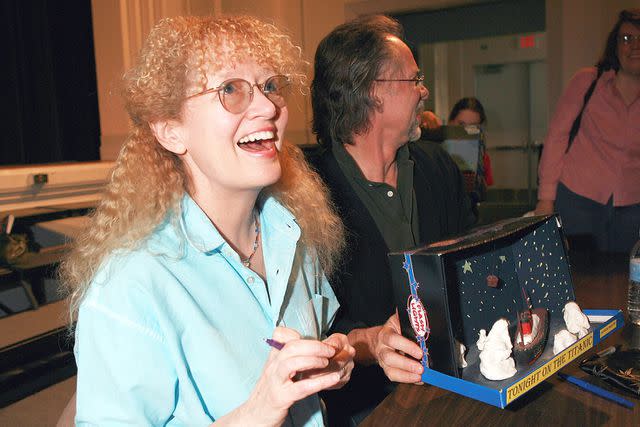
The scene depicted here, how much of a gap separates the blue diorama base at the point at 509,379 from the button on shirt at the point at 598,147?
1.68 meters

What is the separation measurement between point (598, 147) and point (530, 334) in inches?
76.9

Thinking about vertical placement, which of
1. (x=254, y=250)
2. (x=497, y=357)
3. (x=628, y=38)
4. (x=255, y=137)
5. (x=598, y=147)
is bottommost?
(x=497, y=357)

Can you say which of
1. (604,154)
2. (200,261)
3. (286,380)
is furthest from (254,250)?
(604,154)

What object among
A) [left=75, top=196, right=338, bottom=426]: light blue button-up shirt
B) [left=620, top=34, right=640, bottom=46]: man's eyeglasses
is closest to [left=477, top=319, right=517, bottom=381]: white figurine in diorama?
[left=75, top=196, right=338, bottom=426]: light blue button-up shirt

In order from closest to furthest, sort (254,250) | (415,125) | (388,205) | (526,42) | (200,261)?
1. (200,261)
2. (254,250)
3. (388,205)
4. (415,125)
5. (526,42)

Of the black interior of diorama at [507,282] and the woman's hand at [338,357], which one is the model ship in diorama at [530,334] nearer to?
the black interior of diorama at [507,282]

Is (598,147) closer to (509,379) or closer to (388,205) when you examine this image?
(388,205)

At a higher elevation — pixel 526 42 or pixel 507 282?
pixel 526 42

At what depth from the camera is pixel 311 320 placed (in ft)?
4.29

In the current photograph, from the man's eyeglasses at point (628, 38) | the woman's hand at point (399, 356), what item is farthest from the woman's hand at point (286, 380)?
the man's eyeglasses at point (628, 38)

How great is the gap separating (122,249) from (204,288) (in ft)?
0.52

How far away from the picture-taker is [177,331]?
39.9 inches

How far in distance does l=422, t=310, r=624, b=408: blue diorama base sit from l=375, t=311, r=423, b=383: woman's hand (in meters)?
0.03

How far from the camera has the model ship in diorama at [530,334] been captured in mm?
1077
